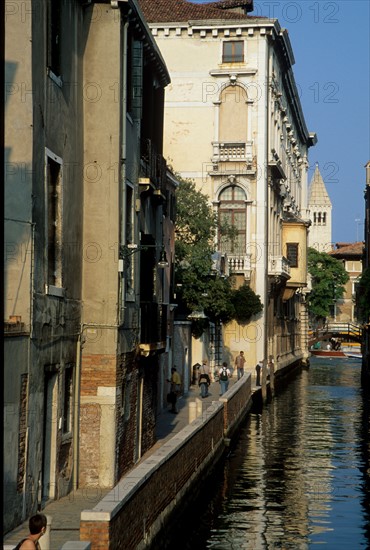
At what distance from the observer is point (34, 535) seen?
923 cm

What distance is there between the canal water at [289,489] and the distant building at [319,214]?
13970cm

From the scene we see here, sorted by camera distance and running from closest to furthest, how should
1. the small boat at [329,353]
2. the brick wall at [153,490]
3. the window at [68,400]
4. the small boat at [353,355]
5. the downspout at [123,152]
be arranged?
1. the brick wall at [153,490]
2. the window at [68,400]
3. the downspout at [123,152]
4. the small boat at [353,355]
5. the small boat at [329,353]

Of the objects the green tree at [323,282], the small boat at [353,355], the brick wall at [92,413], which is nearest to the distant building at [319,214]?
the green tree at [323,282]

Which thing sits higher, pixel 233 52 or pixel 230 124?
pixel 233 52

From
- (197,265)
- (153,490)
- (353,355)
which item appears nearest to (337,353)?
(353,355)

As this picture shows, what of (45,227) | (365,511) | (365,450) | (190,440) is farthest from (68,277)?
(365,450)

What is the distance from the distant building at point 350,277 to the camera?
135250 millimetres

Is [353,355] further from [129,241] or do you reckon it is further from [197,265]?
[129,241]

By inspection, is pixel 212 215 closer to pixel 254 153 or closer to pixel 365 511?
pixel 254 153

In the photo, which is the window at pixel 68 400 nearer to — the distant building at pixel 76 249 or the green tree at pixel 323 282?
the distant building at pixel 76 249

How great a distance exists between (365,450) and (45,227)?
61.7 feet

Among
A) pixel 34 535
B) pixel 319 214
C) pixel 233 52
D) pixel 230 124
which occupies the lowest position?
pixel 34 535

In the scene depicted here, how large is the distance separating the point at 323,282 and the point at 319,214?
68.6m

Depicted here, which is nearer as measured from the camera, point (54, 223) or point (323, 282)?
point (54, 223)
